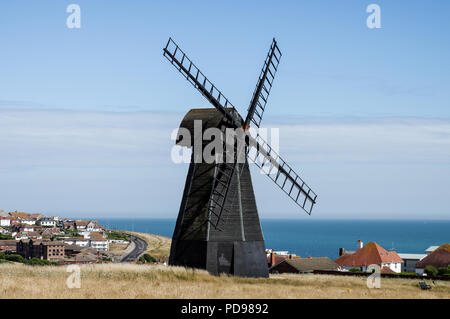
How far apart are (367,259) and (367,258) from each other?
0.73 feet

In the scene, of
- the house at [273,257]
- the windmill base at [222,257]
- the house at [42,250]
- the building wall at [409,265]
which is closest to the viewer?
the windmill base at [222,257]

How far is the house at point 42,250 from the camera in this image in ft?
536

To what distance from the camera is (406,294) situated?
2528 cm

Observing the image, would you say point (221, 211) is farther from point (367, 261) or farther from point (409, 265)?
point (409, 265)

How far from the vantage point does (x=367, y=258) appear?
88688 millimetres

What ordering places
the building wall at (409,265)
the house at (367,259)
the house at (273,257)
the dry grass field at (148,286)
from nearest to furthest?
1. the dry grass field at (148,286)
2. the house at (273,257)
3. the house at (367,259)
4. the building wall at (409,265)

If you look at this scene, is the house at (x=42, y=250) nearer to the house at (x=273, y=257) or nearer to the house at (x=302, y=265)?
the house at (x=273, y=257)

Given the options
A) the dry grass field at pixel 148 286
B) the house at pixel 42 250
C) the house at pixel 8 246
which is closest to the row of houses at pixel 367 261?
the dry grass field at pixel 148 286

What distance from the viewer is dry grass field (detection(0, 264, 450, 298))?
20.3 m

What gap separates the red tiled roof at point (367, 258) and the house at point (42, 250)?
94.3m

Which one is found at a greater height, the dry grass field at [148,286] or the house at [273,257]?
the dry grass field at [148,286]
